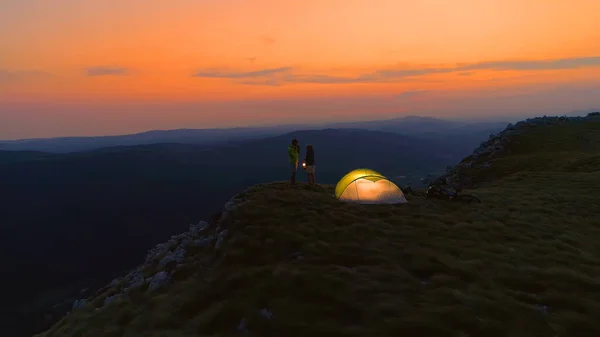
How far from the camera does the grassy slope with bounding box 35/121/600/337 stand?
12.0 m

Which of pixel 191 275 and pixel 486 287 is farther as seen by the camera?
pixel 191 275

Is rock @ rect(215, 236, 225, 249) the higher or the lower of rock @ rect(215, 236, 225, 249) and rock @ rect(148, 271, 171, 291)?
the higher

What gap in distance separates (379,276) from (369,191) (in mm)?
11203

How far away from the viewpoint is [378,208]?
24.1m

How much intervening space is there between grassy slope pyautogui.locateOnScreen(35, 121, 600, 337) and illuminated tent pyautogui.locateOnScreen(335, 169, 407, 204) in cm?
111

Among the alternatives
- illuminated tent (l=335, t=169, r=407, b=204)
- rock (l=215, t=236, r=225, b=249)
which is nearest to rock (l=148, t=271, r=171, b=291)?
rock (l=215, t=236, r=225, b=249)

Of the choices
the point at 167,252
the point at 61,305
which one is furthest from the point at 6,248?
the point at 167,252

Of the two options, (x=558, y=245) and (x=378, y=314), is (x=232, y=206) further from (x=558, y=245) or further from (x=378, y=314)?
(x=558, y=245)

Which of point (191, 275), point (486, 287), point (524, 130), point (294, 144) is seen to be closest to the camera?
point (486, 287)

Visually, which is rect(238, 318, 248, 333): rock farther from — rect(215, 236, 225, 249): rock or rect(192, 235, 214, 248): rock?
rect(192, 235, 214, 248): rock

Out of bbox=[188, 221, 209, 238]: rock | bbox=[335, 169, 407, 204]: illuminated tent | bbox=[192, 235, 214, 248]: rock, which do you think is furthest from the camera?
bbox=[335, 169, 407, 204]: illuminated tent

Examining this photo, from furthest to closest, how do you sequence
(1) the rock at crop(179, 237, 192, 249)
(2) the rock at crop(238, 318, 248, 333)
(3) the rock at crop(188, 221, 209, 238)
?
(3) the rock at crop(188, 221, 209, 238), (1) the rock at crop(179, 237, 192, 249), (2) the rock at crop(238, 318, 248, 333)

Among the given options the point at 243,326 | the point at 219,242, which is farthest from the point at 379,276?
the point at 219,242

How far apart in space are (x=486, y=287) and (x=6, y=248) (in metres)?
236
